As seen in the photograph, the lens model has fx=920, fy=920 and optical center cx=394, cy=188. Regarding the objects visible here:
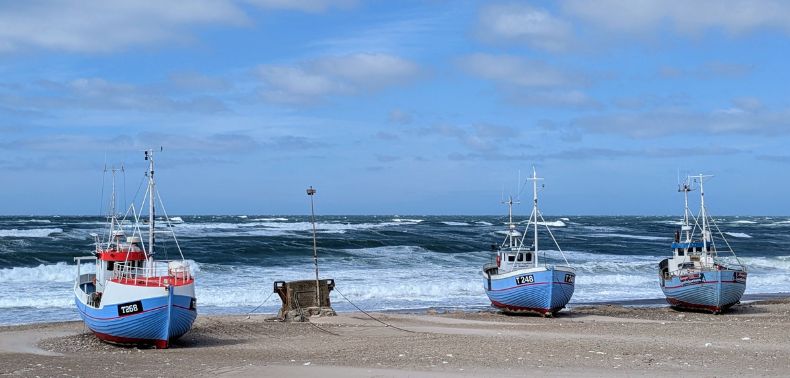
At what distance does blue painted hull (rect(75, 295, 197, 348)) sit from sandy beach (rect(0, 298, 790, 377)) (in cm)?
28

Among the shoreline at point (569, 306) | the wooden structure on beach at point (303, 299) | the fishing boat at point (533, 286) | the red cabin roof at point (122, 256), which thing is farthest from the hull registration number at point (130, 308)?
the fishing boat at point (533, 286)

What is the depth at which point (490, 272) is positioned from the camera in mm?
28750

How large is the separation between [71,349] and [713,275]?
18.2 meters

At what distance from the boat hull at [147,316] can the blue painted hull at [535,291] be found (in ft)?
35.2

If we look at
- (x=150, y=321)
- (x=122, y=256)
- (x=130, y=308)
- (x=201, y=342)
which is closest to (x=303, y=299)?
→ (x=201, y=342)

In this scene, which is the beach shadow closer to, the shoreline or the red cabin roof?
the red cabin roof

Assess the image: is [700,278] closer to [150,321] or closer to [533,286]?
[533,286]

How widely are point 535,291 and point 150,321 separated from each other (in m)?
11.8

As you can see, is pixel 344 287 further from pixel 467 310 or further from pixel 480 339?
pixel 480 339

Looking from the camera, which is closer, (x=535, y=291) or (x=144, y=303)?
(x=144, y=303)

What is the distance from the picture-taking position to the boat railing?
18719 millimetres

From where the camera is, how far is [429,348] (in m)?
18.3

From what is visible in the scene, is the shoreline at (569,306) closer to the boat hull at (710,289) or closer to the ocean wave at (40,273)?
the boat hull at (710,289)

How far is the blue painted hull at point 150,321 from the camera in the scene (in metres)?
18.3
